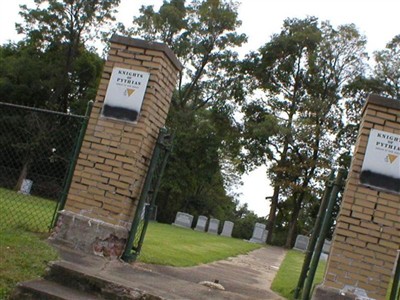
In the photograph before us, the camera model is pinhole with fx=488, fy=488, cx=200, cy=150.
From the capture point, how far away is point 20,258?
4.91 metres

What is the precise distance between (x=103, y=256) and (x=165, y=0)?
30953 mm

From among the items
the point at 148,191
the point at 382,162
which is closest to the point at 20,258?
the point at 148,191

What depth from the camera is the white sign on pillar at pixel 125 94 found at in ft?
19.8

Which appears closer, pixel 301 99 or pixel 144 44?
pixel 144 44

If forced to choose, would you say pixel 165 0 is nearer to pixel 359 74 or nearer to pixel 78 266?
pixel 359 74

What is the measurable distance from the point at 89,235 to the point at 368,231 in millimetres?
3242

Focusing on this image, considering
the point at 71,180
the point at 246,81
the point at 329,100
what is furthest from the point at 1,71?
the point at 71,180

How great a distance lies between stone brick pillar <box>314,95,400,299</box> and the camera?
545 centimetres

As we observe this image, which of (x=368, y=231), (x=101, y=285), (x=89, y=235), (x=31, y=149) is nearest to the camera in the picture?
(x=101, y=285)

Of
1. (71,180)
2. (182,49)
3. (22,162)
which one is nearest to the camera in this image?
(71,180)

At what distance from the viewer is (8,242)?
538 cm

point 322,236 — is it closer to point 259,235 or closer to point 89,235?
point 89,235

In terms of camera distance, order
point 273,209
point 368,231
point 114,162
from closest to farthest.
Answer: point 368,231 → point 114,162 → point 273,209

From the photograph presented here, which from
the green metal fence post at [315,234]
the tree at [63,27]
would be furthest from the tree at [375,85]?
the green metal fence post at [315,234]
